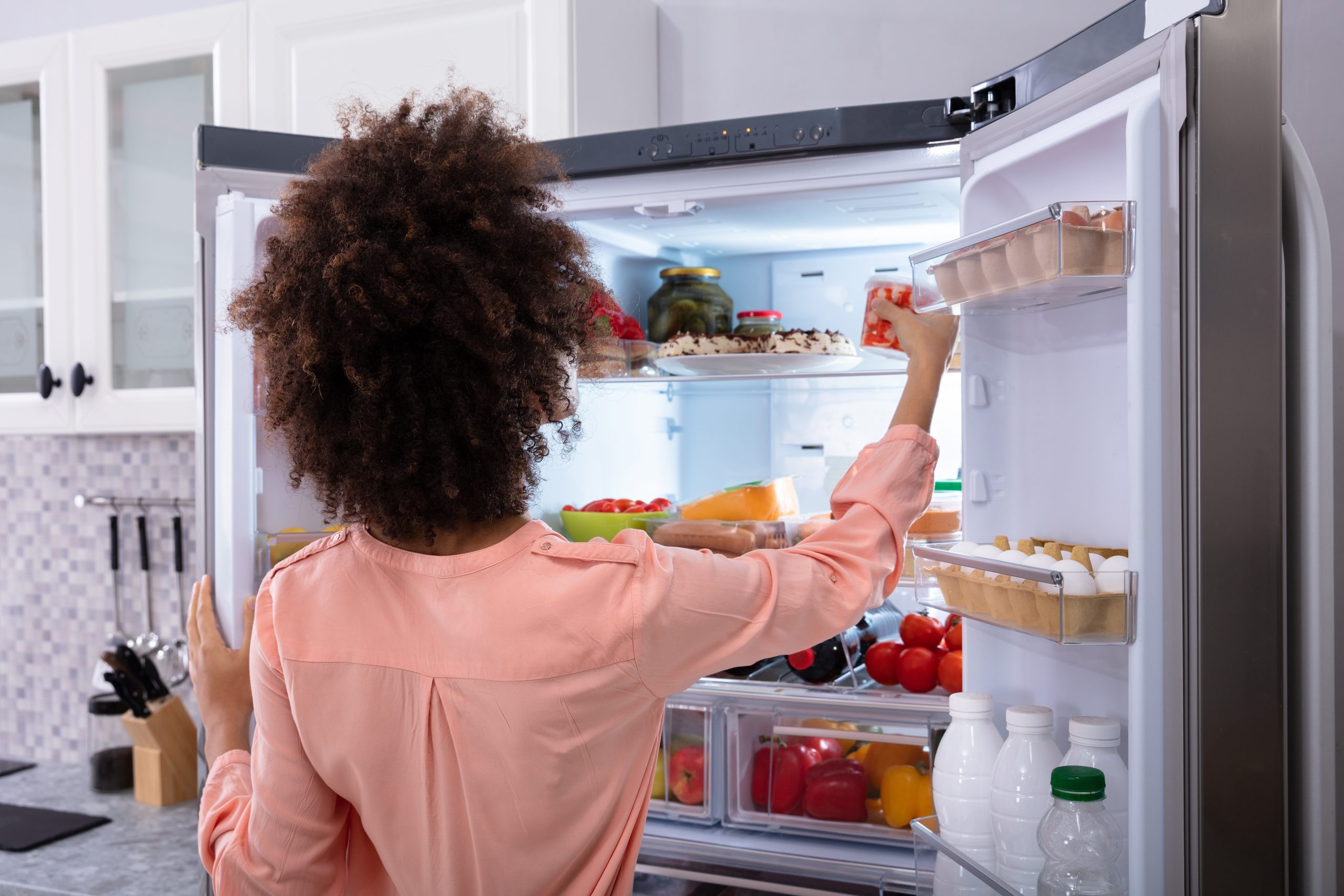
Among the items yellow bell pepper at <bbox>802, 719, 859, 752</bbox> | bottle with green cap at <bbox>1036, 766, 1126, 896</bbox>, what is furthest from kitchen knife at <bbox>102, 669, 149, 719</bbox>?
bottle with green cap at <bbox>1036, 766, 1126, 896</bbox>

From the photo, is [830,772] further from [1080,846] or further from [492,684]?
[492,684]

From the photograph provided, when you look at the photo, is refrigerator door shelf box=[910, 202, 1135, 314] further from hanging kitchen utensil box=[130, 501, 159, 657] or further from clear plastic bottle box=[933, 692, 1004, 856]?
hanging kitchen utensil box=[130, 501, 159, 657]

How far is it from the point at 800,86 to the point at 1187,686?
1.53 meters

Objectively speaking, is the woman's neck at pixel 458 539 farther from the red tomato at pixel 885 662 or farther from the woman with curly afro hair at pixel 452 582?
the red tomato at pixel 885 662

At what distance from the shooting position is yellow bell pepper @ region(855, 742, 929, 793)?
1563mm

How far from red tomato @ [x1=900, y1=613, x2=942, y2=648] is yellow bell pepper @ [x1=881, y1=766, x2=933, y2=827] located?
185 millimetres

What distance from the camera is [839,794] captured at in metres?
1.54

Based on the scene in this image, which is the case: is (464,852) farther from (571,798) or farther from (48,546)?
(48,546)

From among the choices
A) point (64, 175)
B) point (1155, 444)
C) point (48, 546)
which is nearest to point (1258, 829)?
point (1155, 444)

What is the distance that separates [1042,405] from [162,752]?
6.40 ft

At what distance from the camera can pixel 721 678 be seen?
161cm

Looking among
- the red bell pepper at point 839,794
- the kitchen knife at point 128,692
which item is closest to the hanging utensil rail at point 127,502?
the kitchen knife at point 128,692

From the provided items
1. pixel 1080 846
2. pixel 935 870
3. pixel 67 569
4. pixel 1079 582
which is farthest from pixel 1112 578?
pixel 67 569

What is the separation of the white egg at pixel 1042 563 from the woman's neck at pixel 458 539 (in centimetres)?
47
